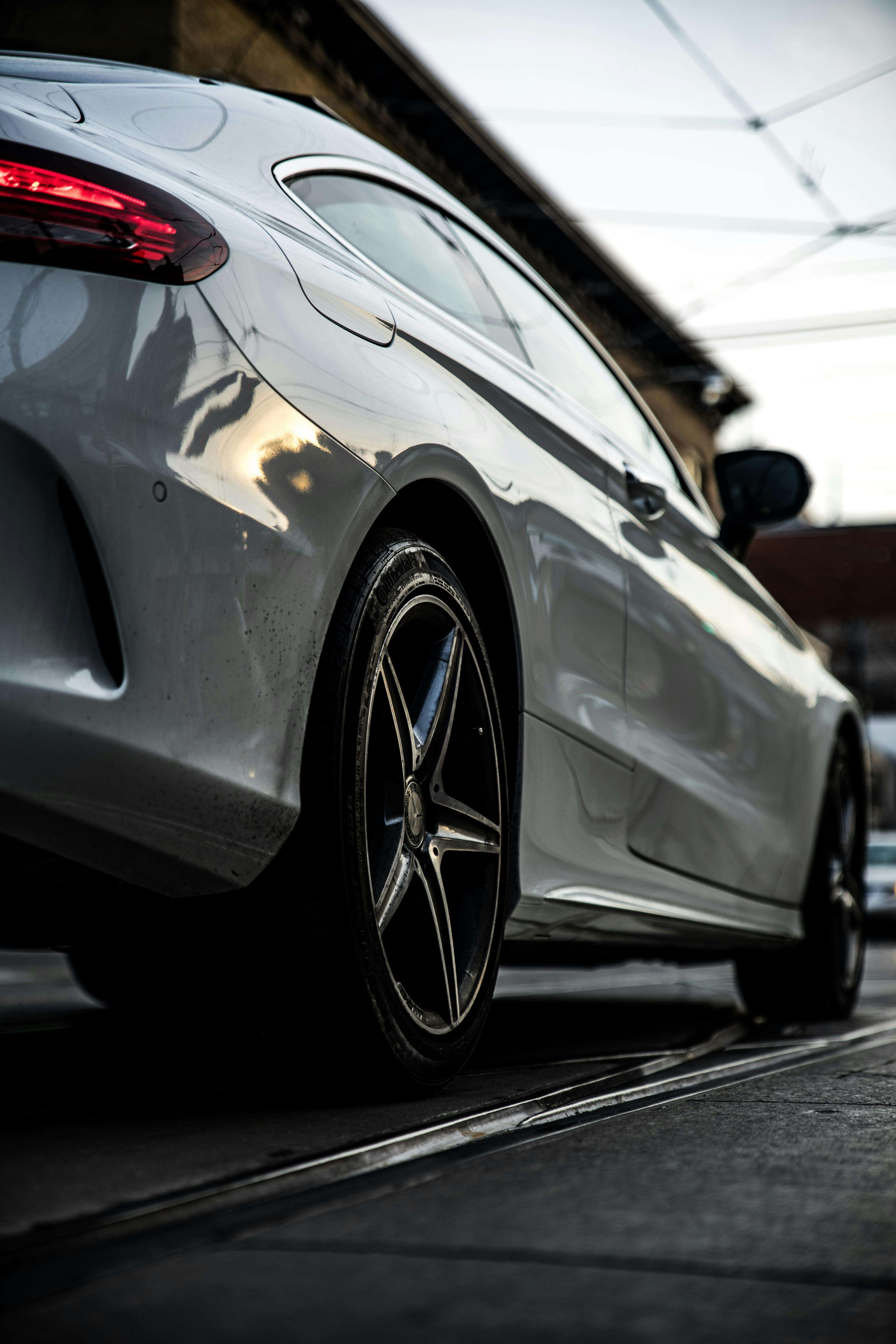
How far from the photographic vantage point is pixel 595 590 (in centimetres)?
288

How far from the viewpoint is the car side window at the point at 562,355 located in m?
3.34

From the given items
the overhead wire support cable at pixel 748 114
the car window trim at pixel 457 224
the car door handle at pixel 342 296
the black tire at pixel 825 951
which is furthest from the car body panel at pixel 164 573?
the overhead wire support cable at pixel 748 114

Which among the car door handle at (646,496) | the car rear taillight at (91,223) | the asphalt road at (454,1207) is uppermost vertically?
the car door handle at (646,496)

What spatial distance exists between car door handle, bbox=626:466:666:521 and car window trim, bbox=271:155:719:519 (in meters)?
0.30

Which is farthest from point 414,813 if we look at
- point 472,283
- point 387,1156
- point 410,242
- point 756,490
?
point 756,490

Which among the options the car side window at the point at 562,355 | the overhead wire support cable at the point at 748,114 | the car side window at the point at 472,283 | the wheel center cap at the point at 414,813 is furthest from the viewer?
the overhead wire support cable at the point at 748,114

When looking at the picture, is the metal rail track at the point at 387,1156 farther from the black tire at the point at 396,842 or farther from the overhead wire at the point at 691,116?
the overhead wire at the point at 691,116

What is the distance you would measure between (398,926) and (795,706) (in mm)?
2274

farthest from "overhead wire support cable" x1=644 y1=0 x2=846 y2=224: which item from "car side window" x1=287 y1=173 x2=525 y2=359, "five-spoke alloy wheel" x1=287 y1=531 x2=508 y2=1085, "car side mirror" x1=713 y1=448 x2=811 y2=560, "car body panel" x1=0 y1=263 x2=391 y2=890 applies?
"car body panel" x1=0 y1=263 x2=391 y2=890

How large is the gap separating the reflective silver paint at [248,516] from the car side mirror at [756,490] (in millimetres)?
1266

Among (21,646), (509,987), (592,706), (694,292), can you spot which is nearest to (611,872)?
(592,706)

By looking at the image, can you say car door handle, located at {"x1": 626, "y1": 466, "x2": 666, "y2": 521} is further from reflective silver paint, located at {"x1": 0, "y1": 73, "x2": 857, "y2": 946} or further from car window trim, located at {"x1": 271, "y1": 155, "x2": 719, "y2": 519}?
car window trim, located at {"x1": 271, "y1": 155, "x2": 719, "y2": 519}

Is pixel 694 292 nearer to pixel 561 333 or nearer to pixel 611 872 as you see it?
pixel 561 333

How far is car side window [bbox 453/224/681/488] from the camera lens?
11.0ft
